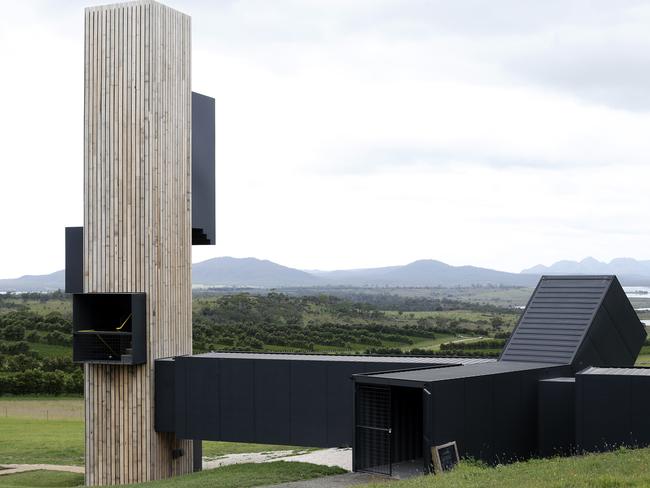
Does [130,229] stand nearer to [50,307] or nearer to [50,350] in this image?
[50,350]

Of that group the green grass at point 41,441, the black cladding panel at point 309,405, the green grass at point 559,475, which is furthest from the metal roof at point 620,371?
the green grass at point 41,441

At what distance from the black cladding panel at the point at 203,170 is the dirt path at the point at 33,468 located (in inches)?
283

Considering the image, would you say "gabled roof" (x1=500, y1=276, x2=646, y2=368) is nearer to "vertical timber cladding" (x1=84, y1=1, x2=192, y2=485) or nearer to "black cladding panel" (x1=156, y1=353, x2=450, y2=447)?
"black cladding panel" (x1=156, y1=353, x2=450, y2=447)

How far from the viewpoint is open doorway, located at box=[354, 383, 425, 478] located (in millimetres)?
18281

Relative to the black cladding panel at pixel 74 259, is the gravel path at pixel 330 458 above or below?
below

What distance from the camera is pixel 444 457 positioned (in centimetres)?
1747

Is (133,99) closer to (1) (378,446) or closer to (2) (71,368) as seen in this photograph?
(1) (378,446)

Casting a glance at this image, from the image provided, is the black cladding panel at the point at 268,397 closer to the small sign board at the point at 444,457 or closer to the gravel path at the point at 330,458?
the gravel path at the point at 330,458

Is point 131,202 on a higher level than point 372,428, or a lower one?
higher

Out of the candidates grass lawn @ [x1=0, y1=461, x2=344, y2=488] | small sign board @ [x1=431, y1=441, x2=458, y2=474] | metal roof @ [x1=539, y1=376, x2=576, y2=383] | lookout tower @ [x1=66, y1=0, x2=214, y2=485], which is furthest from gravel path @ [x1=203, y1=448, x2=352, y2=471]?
metal roof @ [x1=539, y1=376, x2=576, y2=383]

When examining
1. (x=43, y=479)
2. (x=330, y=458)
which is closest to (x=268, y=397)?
(x=330, y=458)

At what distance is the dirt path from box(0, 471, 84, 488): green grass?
41 centimetres

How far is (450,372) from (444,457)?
2510mm

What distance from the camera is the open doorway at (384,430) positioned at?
1828cm
